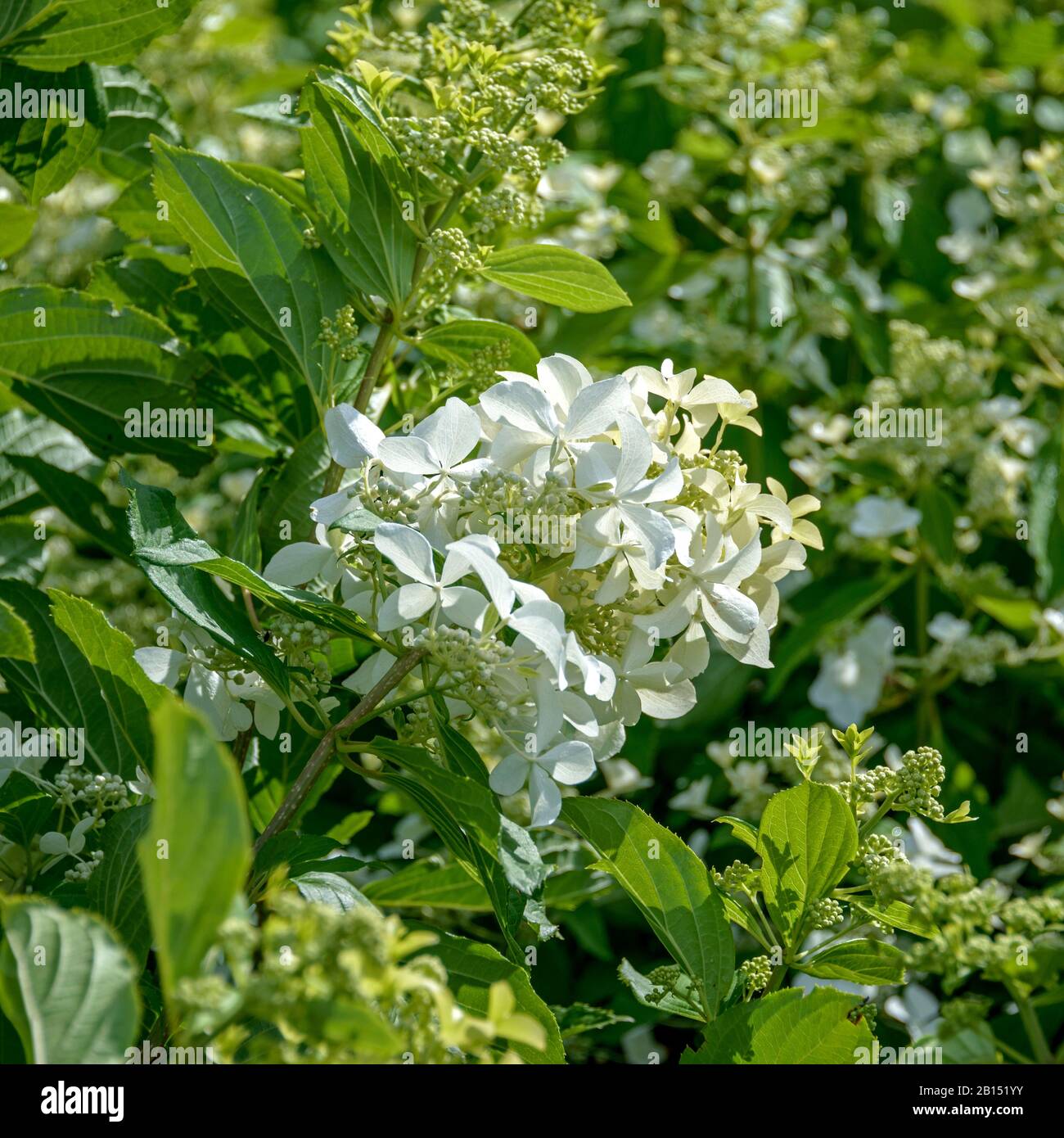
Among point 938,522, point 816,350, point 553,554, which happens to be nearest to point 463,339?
point 553,554

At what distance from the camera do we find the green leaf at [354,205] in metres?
1.40

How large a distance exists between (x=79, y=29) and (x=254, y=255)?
46 centimetres

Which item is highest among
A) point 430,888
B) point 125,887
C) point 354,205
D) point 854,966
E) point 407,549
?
point 354,205

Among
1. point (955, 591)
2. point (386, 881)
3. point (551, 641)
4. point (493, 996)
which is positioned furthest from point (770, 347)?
point (493, 996)

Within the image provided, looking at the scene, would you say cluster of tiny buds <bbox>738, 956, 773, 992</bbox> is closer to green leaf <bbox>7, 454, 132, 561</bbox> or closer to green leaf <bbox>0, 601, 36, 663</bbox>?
green leaf <bbox>0, 601, 36, 663</bbox>

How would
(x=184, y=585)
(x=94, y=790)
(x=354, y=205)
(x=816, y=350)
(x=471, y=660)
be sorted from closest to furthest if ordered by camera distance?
(x=471, y=660) → (x=184, y=585) → (x=94, y=790) → (x=354, y=205) → (x=816, y=350)

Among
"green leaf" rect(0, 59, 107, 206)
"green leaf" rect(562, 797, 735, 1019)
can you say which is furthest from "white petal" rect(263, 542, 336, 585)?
"green leaf" rect(0, 59, 107, 206)

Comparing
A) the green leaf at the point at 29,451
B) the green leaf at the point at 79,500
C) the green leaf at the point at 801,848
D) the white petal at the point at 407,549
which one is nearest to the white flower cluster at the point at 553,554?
the white petal at the point at 407,549

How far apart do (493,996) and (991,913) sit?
0.45 meters

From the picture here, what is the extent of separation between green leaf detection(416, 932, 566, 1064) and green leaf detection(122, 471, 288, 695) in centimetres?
36

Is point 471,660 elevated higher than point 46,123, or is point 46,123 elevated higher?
point 46,123

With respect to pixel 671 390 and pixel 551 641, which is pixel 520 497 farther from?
pixel 671 390

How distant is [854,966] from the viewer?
4.38ft

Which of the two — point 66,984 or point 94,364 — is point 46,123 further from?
point 66,984
